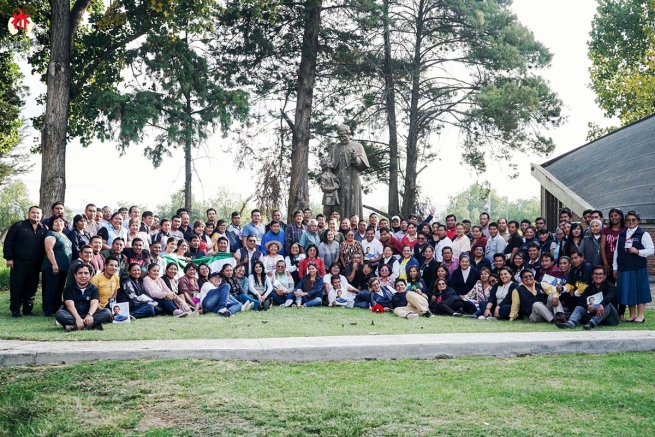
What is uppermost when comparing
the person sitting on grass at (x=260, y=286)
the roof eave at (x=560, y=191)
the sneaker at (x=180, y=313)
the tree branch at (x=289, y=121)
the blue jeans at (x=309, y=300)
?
the tree branch at (x=289, y=121)

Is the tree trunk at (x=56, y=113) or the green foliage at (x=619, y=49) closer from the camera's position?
the tree trunk at (x=56, y=113)

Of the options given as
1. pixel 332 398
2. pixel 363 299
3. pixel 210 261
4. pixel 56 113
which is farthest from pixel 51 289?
pixel 56 113

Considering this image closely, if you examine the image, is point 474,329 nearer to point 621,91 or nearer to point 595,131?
point 621,91

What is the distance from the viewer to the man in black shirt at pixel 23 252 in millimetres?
9492

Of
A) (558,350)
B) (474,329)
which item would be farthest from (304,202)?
(558,350)

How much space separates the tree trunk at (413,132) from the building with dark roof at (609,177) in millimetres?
5682

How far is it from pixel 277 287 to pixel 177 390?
546 centimetres

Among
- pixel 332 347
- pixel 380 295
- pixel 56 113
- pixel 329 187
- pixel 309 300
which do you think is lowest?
pixel 332 347

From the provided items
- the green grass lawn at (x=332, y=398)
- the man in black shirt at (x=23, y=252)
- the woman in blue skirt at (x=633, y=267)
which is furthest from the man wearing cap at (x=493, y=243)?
the man in black shirt at (x=23, y=252)

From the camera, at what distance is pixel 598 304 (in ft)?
28.8

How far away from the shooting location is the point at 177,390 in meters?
5.59

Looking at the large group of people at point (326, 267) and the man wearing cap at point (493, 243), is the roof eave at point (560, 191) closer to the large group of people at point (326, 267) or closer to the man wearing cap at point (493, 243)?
the man wearing cap at point (493, 243)

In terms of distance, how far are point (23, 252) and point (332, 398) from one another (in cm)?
647

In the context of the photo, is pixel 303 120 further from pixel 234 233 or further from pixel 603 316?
pixel 603 316
